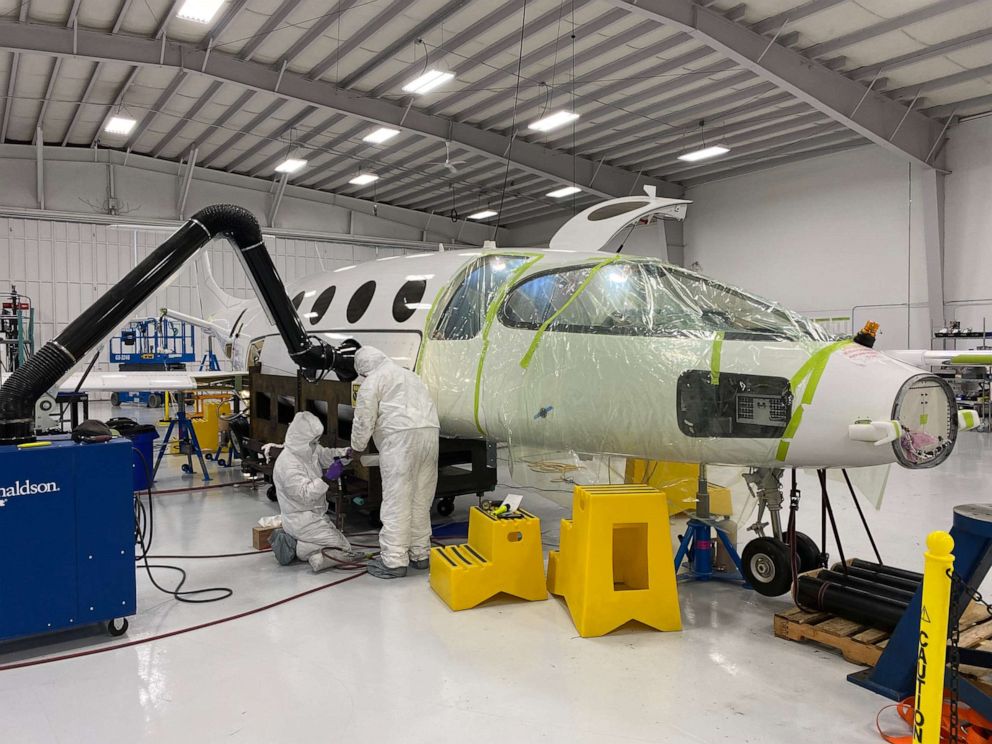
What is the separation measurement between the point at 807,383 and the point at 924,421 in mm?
598

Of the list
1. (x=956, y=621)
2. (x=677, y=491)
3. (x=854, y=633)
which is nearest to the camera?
(x=956, y=621)

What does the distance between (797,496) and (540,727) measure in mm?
2295

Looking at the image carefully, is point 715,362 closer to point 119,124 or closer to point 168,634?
point 168,634

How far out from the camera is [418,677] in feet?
11.8

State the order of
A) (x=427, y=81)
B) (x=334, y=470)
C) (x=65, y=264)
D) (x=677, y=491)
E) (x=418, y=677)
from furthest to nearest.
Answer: (x=65, y=264) → (x=427, y=81) → (x=677, y=491) → (x=334, y=470) → (x=418, y=677)

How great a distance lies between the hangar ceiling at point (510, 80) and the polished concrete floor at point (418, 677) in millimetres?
8689

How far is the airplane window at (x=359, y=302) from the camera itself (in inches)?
276

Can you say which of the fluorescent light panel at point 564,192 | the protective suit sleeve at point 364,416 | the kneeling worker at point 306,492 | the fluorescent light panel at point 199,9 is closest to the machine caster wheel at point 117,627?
the kneeling worker at point 306,492

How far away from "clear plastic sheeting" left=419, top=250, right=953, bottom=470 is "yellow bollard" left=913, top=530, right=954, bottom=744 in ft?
4.34

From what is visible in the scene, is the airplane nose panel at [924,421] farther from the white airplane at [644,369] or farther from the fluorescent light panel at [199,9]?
the fluorescent light panel at [199,9]

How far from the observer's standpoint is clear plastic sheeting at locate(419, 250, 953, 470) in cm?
388

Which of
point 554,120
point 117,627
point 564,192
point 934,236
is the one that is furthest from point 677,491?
point 564,192

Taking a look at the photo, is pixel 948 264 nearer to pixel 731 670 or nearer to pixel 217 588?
pixel 731 670

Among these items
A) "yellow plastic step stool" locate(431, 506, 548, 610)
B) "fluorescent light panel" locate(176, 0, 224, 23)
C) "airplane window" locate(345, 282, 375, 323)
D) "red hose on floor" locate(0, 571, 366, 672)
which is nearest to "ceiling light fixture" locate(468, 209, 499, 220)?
"fluorescent light panel" locate(176, 0, 224, 23)
